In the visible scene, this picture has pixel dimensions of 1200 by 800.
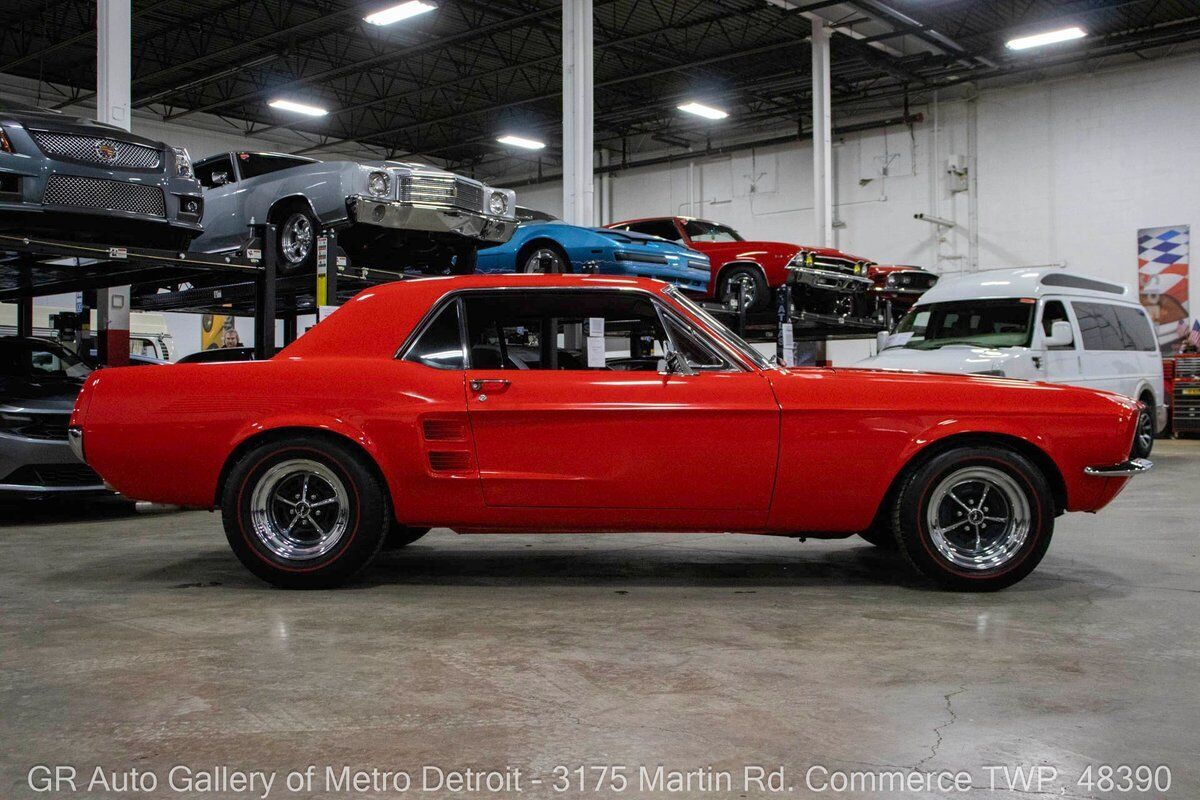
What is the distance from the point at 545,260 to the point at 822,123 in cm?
1077

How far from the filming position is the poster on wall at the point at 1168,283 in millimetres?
19891

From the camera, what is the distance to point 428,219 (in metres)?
8.84

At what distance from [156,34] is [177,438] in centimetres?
1916

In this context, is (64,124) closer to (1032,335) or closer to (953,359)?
(953,359)

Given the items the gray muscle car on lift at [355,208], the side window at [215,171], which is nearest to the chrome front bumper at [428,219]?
the gray muscle car on lift at [355,208]

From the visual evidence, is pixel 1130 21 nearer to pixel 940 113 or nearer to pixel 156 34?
pixel 940 113

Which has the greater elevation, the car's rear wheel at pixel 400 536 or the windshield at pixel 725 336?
the windshield at pixel 725 336

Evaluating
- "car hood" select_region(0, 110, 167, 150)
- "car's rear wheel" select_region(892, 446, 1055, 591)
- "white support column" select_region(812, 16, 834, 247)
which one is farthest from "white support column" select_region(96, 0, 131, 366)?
"white support column" select_region(812, 16, 834, 247)

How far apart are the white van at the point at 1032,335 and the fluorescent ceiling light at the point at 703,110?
1412 centimetres

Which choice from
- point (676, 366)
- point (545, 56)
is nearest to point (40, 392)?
point (676, 366)

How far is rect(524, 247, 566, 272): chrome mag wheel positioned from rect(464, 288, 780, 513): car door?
19.4 feet

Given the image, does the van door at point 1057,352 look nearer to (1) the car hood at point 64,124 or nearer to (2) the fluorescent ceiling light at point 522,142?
(1) the car hood at point 64,124

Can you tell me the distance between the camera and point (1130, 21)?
19359 millimetres

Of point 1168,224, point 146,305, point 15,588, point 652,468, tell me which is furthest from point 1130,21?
point 15,588
